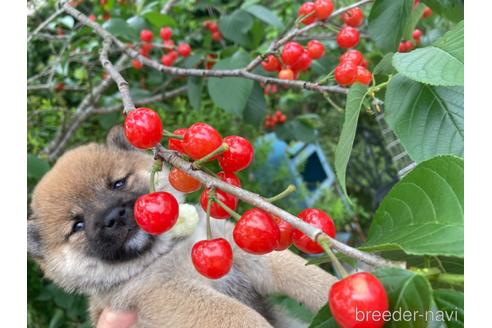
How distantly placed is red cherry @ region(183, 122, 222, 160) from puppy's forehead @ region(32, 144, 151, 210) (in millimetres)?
886

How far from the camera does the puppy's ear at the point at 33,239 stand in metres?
1.84

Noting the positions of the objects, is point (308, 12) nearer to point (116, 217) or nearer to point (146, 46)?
point (116, 217)

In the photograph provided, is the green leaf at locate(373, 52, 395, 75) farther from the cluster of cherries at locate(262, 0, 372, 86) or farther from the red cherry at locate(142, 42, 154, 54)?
the red cherry at locate(142, 42, 154, 54)

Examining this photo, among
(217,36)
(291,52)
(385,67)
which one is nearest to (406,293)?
(385,67)

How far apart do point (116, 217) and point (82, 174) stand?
0.90 feet

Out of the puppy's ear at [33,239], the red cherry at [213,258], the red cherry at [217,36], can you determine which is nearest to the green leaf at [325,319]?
the red cherry at [213,258]

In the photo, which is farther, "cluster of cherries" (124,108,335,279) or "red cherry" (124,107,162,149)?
"red cherry" (124,107,162,149)

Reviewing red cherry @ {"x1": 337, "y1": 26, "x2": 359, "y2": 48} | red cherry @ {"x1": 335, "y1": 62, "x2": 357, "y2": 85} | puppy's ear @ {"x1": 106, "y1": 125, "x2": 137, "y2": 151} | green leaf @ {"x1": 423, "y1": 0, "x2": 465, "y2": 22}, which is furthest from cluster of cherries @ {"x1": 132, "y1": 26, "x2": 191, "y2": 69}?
green leaf @ {"x1": 423, "y1": 0, "x2": 465, "y2": 22}

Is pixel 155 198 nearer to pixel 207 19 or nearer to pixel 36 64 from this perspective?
pixel 207 19

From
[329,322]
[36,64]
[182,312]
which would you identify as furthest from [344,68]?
[36,64]

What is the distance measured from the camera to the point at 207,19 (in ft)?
11.2

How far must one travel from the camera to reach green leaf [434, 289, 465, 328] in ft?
2.23

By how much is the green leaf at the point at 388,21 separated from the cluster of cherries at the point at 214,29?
1.68 meters

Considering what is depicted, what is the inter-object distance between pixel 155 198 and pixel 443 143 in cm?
65
